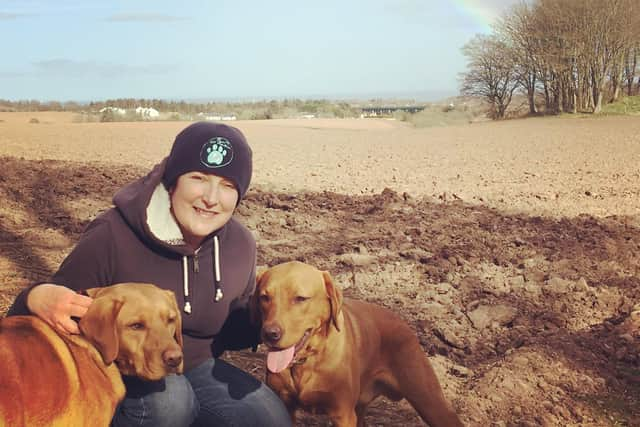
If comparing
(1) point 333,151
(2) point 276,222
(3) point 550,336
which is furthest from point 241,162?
(1) point 333,151

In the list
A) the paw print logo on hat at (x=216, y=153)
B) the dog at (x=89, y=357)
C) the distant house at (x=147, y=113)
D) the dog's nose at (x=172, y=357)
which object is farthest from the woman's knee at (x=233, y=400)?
the distant house at (x=147, y=113)

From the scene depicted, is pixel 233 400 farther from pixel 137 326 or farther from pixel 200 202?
pixel 200 202

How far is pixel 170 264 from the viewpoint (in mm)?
3236

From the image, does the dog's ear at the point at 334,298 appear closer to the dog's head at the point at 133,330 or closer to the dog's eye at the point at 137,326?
the dog's head at the point at 133,330

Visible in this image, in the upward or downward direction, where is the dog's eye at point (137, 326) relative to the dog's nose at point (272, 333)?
upward

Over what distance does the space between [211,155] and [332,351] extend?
1.09m

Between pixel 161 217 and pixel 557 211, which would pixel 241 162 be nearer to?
pixel 161 217

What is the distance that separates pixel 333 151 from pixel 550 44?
24.4 m

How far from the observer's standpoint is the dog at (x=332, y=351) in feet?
10.2

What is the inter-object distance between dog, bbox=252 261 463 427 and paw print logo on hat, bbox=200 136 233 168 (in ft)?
1.88

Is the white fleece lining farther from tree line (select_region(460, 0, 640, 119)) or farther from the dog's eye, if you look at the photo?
tree line (select_region(460, 0, 640, 119))

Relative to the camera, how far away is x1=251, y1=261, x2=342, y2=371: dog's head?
3035 millimetres

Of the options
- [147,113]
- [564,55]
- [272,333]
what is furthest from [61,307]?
[564,55]

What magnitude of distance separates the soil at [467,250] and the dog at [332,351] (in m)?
0.56
